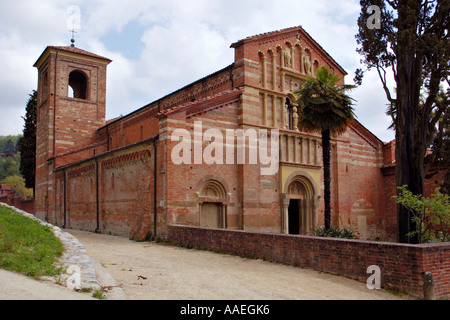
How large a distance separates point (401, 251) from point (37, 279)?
7.32 metres

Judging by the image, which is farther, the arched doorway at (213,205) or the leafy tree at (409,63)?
the arched doorway at (213,205)

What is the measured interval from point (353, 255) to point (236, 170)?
428 inches

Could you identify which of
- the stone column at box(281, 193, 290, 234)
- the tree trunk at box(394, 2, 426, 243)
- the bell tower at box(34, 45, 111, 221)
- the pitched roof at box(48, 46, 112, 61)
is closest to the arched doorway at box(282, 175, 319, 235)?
the stone column at box(281, 193, 290, 234)

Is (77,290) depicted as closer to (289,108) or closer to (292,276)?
(292,276)

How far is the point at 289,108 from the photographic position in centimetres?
2352

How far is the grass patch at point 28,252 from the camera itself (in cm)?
746

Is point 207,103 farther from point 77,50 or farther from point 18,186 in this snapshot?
point 18,186

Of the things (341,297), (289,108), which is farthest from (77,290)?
(289,108)

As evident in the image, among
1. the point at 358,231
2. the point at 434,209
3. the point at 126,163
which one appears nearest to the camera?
the point at 434,209

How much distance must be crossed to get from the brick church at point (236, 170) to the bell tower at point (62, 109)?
0.58 meters

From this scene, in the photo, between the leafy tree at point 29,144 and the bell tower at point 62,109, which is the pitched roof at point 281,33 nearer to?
the bell tower at point 62,109

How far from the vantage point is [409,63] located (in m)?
16.8
